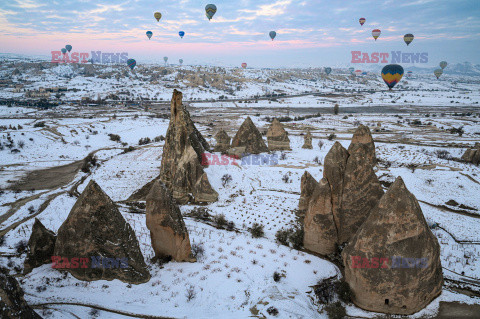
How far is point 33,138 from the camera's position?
34719 mm

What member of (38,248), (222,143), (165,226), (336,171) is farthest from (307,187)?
(222,143)

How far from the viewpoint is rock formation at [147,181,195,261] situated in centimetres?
1032

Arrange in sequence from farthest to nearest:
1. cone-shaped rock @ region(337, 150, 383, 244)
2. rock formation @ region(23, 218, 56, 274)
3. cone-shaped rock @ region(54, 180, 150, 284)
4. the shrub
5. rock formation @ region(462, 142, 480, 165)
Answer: rock formation @ region(462, 142, 480, 165) → the shrub → cone-shaped rock @ region(337, 150, 383, 244) → rock formation @ region(23, 218, 56, 274) → cone-shaped rock @ region(54, 180, 150, 284)

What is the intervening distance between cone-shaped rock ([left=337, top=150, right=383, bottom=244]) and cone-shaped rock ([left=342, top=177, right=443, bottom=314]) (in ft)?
8.34

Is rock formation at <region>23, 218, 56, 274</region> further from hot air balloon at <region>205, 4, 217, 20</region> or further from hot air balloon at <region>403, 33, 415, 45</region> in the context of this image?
hot air balloon at <region>403, 33, 415, 45</region>

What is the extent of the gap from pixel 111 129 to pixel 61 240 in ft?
133

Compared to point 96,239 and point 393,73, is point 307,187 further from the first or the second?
point 393,73

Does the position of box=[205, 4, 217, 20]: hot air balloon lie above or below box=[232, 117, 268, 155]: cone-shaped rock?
above

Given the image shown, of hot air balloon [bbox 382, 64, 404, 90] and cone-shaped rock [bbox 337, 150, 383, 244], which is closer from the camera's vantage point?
cone-shaped rock [bbox 337, 150, 383, 244]

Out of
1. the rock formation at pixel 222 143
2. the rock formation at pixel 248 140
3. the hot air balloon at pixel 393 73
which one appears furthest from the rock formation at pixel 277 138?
Answer: the hot air balloon at pixel 393 73

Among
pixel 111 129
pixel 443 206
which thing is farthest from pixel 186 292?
pixel 111 129

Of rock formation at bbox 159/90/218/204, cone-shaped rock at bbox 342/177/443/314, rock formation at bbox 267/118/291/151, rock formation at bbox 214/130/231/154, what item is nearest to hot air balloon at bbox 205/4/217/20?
rock formation at bbox 267/118/291/151

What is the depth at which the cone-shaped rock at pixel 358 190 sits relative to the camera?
1091 cm

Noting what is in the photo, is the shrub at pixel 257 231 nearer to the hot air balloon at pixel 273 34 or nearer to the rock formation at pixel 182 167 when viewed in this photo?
the rock formation at pixel 182 167
